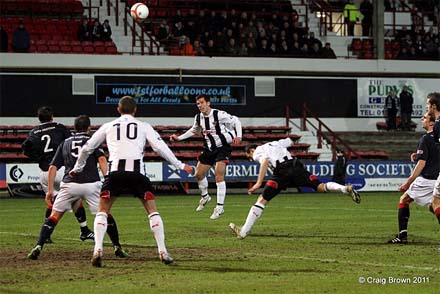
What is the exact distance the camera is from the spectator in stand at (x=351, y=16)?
148 ft

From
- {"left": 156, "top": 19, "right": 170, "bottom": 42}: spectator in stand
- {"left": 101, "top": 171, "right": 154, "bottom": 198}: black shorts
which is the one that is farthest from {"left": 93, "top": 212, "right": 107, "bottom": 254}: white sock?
{"left": 156, "top": 19, "right": 170, "bottom": 42}: spectator in stand

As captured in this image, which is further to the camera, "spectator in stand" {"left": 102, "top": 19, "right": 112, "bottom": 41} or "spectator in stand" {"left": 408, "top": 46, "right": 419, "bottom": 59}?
"spectator in stand" {"left": 408, "top": 46, "right": 419, "bottom": 59}

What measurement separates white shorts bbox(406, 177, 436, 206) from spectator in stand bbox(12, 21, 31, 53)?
982 inches

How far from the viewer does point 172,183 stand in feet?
113

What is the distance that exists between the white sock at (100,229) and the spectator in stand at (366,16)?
34279 mm

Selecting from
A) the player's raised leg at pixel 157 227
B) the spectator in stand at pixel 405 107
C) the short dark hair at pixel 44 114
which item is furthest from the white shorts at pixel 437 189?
the spectator in stand at pixel 405 107

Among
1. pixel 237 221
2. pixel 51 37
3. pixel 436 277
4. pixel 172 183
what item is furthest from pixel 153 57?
pixel 436 277

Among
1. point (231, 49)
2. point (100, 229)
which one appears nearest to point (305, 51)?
point (231, 49)

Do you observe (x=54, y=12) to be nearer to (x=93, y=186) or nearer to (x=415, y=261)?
(x=93, y=186)

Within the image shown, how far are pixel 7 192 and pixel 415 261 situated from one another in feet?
72.7

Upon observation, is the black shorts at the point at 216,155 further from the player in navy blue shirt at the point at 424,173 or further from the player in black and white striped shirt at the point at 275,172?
the player in navy blue shirt at the point at 424,173

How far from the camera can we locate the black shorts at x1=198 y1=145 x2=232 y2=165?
21547mm

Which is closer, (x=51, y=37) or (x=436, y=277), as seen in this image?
(x=436, y=277)

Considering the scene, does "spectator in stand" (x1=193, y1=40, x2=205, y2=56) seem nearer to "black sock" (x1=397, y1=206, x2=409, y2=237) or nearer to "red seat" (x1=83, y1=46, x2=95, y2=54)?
"red seat" (x1=83, y1=46, x2=95, y2=54)
